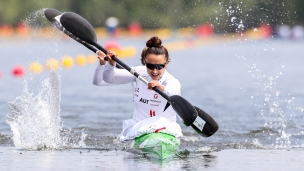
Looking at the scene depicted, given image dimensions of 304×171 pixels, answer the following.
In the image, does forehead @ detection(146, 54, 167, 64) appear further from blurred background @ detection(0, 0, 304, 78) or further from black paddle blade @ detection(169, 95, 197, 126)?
blurred background @ detection(0, 0, 304, 78)

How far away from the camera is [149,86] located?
9.98 m

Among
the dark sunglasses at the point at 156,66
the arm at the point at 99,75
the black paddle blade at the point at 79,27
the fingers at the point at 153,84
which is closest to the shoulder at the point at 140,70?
the dark sunglasses at the point at 156,66

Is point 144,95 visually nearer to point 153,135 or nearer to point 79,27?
point 153,135

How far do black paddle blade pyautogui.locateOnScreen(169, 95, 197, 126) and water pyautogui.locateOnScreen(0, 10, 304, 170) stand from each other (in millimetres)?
400

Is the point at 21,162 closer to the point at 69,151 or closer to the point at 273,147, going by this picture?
the point at 69,151

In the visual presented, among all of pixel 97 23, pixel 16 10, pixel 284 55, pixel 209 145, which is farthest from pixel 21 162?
pixel 97 23

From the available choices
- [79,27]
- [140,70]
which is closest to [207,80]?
[79,27]

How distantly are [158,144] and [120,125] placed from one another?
388cm

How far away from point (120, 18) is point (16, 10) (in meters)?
7.68

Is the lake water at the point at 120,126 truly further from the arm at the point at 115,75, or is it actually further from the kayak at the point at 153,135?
the arm at the point at 115,75

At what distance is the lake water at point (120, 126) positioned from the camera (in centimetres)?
936

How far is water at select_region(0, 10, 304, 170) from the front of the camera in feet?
31.0

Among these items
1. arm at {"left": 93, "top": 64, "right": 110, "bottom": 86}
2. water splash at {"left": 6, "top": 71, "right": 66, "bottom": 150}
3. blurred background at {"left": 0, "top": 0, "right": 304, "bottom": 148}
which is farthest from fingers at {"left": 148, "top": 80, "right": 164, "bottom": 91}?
blurred background at {"left": 0, "top": 0, "right": 304, "bottom": 148}

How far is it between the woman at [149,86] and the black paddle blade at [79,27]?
425mm
